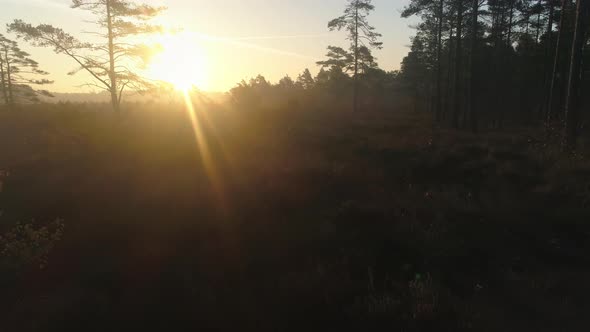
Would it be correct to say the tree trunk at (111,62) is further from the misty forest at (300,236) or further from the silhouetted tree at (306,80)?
the silhouetted tree at (306,80)

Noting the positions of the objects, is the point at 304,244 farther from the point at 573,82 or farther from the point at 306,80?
the point at 306,80

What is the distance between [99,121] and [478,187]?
1928 cm

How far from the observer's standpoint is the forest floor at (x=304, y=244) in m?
3.49

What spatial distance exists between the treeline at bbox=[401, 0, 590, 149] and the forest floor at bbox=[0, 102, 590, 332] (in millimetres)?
10594

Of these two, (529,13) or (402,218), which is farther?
(529,13)

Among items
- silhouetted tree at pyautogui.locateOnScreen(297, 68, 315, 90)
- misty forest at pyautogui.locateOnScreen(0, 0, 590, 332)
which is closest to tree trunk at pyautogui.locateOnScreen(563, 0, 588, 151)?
misty forest at pyautogui.locateOnScreen(0, 0, 590, 332)

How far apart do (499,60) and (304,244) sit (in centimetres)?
3185

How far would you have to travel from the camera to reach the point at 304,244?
4.96 metres

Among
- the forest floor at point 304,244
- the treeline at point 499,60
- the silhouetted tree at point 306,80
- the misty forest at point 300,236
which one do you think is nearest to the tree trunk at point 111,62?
the misty forest at point 300,236

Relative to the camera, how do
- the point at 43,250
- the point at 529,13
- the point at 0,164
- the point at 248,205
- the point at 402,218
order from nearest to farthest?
the point at 43,250
the point at 402,218
the point at 248,205
the point at 0,164
the point at 529,13

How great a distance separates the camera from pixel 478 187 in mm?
7355

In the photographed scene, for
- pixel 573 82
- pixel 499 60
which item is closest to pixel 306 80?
pixel 499 60

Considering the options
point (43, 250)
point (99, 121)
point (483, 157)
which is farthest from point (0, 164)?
point (483, 157)

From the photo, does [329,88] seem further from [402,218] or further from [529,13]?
[402,218]
